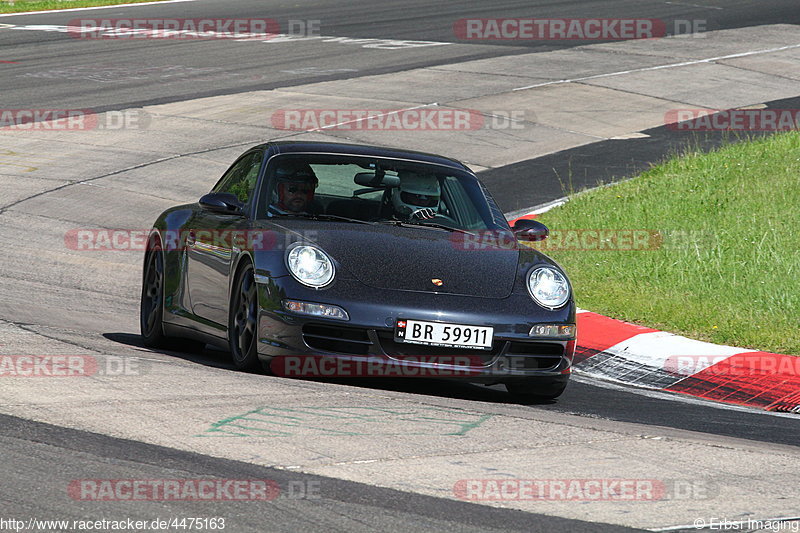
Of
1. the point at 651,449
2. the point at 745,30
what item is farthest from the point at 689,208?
the point at 745,30

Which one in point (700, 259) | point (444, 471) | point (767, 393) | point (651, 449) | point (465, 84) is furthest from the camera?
point (465, 84)

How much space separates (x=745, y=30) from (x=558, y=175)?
14253 mm

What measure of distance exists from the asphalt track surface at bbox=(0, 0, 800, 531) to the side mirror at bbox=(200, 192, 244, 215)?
0.97 metres

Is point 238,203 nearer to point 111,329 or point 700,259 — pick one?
point 111,329

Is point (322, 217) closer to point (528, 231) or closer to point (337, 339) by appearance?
point (337, 339)

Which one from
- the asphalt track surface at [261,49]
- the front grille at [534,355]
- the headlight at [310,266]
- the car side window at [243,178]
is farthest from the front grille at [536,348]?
the asphalt track surface at [261,49]

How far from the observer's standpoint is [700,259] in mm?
10828

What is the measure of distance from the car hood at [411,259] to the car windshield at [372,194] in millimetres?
243

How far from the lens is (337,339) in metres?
6.85

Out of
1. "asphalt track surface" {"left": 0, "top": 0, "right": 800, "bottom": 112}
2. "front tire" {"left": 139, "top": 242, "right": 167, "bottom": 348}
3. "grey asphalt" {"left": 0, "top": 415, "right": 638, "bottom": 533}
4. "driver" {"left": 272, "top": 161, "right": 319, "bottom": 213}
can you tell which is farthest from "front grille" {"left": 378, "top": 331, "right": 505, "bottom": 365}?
"asphalt track surface" {"left": 0, "top": 0, "right": 800, "bottom": 112}

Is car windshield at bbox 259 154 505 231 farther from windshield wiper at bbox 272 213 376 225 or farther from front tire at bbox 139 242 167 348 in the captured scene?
front tire at bbox 139 242 167 348

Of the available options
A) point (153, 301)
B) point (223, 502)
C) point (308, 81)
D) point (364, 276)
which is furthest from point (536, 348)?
point (308, 81)

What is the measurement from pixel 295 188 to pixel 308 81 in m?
14.5

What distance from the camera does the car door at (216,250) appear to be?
25.2ft
